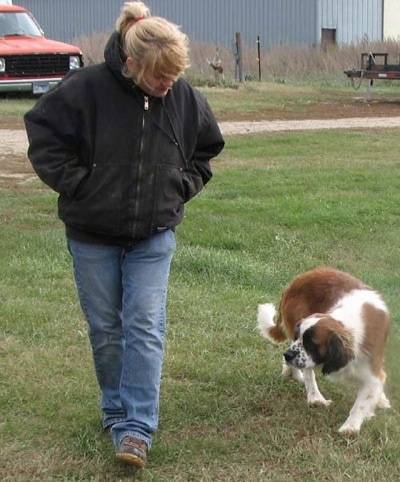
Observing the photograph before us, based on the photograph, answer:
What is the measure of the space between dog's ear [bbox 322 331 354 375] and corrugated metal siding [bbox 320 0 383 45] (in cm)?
3897

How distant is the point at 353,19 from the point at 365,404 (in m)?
40.7

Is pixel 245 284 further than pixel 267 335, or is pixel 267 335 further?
pixel 245 284

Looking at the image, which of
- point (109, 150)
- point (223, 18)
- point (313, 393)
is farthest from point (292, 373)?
point (223, 18)

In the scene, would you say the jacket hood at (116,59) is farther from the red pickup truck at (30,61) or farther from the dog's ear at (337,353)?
the red pickup truck at (30,61)

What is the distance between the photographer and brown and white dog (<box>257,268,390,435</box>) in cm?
435

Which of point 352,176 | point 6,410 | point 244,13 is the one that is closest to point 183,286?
point 6,410

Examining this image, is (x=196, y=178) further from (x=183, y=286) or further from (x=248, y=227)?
(x=248, y=227)

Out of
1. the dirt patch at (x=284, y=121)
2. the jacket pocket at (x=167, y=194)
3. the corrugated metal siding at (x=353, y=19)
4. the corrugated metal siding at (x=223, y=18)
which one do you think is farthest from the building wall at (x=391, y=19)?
the jacket pocket at (x=167, y=194)

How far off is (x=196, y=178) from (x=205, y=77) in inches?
969

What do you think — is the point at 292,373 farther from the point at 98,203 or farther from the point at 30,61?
the point at 30,61

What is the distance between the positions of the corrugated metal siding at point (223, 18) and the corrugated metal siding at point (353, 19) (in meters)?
1.11

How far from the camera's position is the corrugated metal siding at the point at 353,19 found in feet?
138

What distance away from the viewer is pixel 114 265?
4.03 metres

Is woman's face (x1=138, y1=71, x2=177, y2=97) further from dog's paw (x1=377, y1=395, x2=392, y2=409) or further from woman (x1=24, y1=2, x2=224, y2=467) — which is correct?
dog's paw (x1=377, y1=395, x2=392, y2=409)
